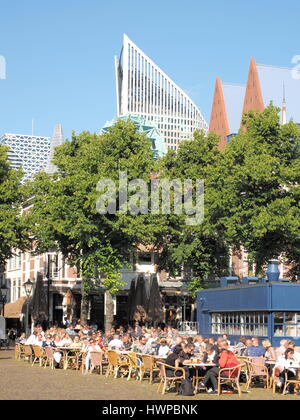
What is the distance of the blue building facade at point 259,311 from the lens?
105 feet

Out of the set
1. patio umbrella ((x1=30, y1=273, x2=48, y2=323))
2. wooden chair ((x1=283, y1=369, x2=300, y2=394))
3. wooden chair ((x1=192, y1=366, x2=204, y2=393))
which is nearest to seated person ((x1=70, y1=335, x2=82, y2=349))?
wooden chair ((x1=192, y1=366, x2=204, y2=393))

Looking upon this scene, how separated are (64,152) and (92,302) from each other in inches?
744

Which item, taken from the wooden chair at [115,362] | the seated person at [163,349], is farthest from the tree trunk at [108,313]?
the seated person at [163,349]

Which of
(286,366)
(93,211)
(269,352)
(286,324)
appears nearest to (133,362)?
(269,352)

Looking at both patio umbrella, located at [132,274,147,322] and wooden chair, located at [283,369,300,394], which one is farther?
patio umbrella, located at [132,274,147,322]

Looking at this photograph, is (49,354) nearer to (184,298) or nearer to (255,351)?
(255,351)

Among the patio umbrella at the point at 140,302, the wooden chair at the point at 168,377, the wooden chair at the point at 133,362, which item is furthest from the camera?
the patio umbrella at the point at 140,302

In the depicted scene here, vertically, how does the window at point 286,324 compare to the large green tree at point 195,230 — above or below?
below

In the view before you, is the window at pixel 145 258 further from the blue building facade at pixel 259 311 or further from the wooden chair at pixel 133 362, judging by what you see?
the wooden chair at pixel 133 362

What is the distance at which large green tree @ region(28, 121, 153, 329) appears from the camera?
1843 inches

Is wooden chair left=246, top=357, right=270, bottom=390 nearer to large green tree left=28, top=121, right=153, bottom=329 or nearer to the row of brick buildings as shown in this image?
large green tree left=28, top=121, right=153, bottom=329

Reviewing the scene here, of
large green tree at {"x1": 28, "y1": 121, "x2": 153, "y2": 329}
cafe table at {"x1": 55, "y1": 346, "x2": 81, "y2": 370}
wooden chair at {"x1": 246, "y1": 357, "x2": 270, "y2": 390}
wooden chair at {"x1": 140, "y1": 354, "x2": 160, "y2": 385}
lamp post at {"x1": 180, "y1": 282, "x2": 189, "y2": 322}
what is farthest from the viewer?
lamp post at {"x1": 180, "y1": 282, "x2": 189, "y2": 322}

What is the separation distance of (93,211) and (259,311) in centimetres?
1600
